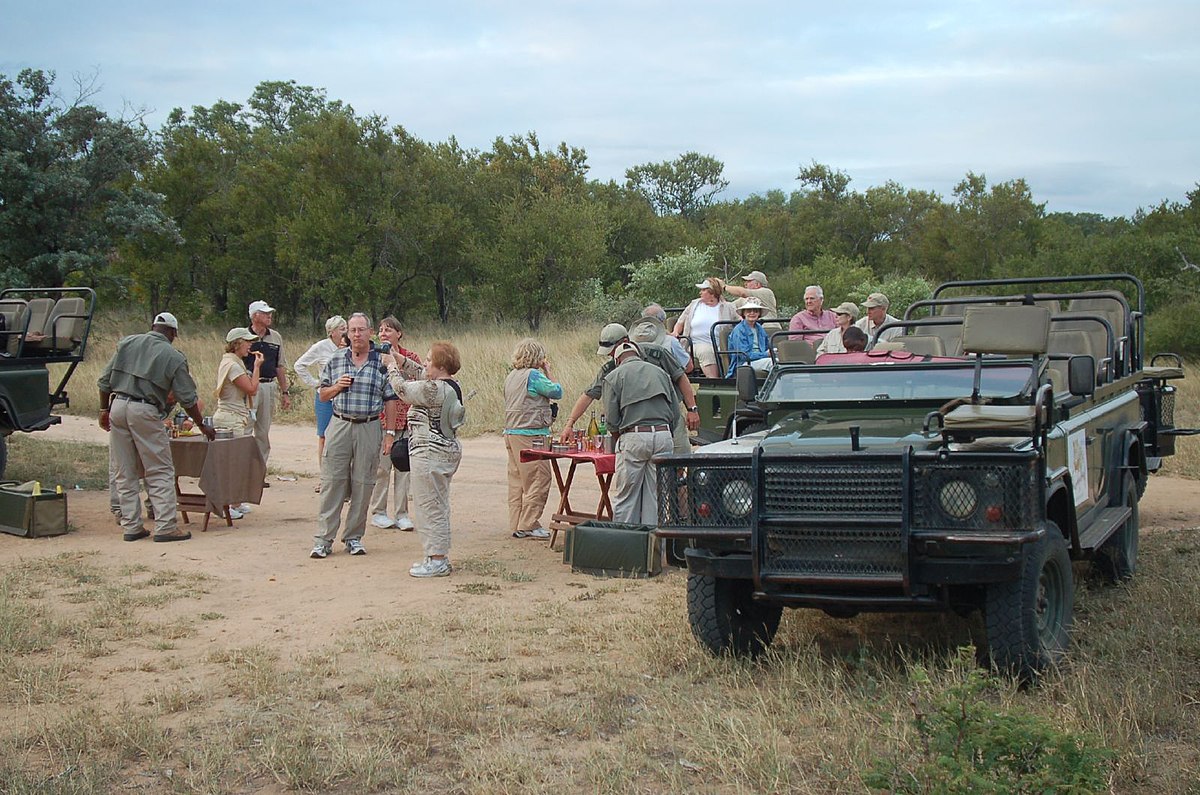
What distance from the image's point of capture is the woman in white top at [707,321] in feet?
39.3

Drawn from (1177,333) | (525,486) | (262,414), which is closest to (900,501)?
(525,486)

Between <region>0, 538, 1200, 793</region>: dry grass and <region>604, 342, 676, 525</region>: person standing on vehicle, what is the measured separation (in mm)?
1531

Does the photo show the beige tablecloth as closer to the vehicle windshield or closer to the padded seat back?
the vehicle windshield

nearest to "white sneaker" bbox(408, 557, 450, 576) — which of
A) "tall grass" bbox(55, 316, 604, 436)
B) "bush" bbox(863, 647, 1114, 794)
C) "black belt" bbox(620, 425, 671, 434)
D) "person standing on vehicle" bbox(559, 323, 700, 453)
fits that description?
"person standing on vehicle" bbox(559, 323, 700, 453)

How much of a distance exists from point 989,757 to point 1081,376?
307 centimetres

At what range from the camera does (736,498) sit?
19.2 ft

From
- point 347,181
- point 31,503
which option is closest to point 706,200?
point 347,181

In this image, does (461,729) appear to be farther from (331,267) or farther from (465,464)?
(331,267)

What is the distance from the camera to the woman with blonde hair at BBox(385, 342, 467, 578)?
8641 mm

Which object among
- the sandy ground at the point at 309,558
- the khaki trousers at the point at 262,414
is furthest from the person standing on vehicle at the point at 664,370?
the khaki trousers at the point at 262,414

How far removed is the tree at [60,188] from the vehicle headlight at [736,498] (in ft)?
68.4

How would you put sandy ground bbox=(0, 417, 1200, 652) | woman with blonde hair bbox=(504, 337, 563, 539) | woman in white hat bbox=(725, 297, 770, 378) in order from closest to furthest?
sandy ground bbox=(0, 417, 1200, 652) < woman with blonde hair bbox=(504, 337, 563, 539) < woman in white hat bbox=(725, 297, 770, 378)

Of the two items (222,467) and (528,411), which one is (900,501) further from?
(222,467)

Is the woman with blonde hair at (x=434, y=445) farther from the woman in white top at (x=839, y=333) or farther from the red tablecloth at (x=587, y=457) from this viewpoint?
the woman in white top at (x=839, y=333)
